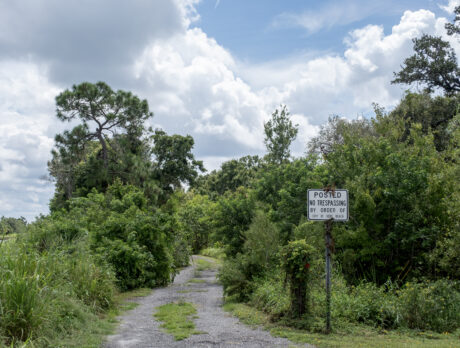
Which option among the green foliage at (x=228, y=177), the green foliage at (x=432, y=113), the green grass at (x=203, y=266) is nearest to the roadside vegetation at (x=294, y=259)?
the green grass at (x=203, y=266)

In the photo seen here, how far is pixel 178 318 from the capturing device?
9305mm

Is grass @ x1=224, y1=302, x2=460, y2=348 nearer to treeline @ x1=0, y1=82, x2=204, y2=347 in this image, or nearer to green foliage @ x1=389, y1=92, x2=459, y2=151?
treeline @ x1=0, y1=82, x2=204, y2=347

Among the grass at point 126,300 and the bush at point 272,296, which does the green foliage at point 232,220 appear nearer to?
the grass at point 126,300

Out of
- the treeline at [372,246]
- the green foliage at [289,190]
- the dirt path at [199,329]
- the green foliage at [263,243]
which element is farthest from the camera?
the green foliage at [289,190]

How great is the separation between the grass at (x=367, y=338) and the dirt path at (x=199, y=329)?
1.16 ft

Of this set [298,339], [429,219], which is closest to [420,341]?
[298,339]

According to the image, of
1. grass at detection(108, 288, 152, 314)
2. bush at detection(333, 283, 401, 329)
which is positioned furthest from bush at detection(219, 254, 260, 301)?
bush at detection(333, 283, 401, 329)

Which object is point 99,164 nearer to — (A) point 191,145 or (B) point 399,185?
(A) point 191,145

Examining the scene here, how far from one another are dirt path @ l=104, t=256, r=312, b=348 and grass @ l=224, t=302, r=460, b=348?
0.35 meters

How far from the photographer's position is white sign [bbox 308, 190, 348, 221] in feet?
26.5

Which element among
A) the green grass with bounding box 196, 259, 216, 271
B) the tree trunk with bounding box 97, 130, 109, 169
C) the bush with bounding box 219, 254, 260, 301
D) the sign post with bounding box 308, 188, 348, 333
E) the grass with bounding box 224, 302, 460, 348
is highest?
the tree trunk with bounding box 97, 130, 109, 169

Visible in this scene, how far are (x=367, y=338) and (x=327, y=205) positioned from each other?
2.39 m

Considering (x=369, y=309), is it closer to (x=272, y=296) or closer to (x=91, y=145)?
(x=272, y=296)

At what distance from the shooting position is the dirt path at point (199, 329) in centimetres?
707
